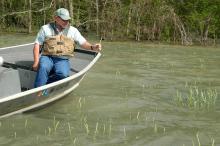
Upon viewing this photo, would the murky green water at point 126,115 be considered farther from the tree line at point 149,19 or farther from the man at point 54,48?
the tree line at point 149,19

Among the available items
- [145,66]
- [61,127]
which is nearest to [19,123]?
[61,127]

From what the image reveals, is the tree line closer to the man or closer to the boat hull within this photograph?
the boat hull

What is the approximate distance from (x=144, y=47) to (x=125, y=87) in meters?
8.98

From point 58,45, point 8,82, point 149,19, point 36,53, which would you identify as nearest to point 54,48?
point 58,45

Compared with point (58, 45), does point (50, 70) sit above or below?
below

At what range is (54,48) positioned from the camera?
794 centimetres

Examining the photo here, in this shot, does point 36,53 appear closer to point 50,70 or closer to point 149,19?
point 50,70

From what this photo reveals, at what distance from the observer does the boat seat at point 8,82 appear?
660 centimetres

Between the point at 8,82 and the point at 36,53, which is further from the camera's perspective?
the point at 36,53

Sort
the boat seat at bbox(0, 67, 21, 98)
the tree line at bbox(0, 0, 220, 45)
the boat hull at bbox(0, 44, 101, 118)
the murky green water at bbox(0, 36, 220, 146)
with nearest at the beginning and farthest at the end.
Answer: the murky green water at bbox(0, 36, 220, 146) → the boat hull at bbox(0, 44, 101, 118) → the boat seat at bbox(0, 67, 21, 98) → the tree line at bbox(0, 0, 220, 45)

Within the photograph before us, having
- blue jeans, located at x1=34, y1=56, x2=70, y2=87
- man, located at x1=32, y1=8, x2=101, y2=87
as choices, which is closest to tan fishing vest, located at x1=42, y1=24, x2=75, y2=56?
man, located at x1=32, y1=8, x2=101, y2=87

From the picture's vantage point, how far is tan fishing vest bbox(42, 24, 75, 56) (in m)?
7.86

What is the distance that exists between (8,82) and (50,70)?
138 centimetres

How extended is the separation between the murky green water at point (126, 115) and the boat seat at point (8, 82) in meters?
0.40
